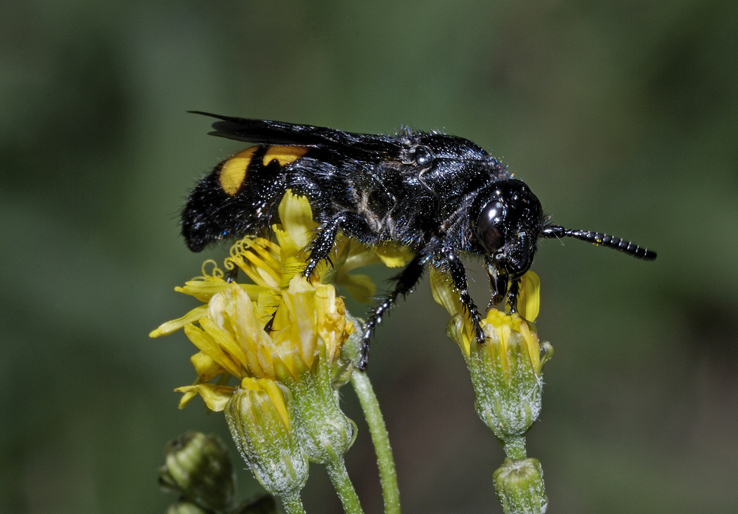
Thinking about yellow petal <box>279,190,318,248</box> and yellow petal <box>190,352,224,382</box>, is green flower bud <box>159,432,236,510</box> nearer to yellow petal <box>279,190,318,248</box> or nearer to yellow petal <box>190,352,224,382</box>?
yellow petal <box>190,352,224,382</box>

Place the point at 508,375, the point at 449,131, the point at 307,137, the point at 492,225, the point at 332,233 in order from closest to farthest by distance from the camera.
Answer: the point at 508,375, the point at 492,225, the point at 332,233, the point at 307,137, the point at 449,131

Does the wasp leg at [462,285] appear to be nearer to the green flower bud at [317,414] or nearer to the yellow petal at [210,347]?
the green flower bud at [317,414]

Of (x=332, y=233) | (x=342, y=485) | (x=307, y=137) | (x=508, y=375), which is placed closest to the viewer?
(x=342, y=485)

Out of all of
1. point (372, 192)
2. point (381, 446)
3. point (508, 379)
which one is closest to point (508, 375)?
point (508, 379)

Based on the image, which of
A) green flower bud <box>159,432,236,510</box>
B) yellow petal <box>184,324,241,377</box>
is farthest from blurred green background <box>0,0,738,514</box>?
yellow petal <box>184,324,241,377</box>

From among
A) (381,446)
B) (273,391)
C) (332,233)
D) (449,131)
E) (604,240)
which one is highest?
(449,131)

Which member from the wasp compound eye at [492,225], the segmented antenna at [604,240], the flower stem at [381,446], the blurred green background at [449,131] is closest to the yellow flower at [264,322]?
the flower stem at [381,446]

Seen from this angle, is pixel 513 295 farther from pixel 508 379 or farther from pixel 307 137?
pixel 307 137

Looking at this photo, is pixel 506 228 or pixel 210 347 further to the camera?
pixel 506 228
